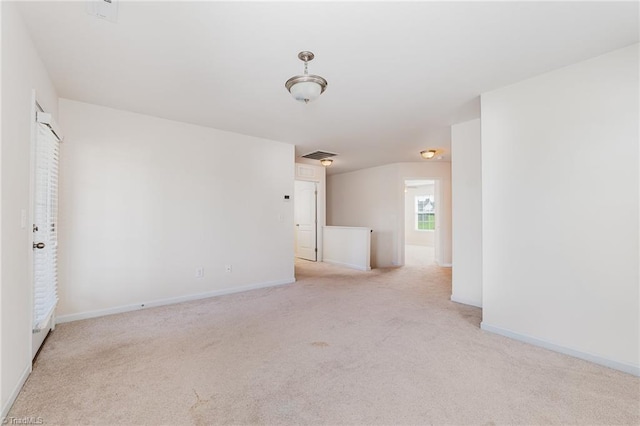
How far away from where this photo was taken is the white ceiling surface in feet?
5.97

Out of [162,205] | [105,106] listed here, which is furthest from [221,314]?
[105,106]

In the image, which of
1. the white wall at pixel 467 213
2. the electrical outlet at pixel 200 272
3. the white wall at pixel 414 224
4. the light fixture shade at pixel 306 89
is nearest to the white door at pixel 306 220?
the electrical outlet at pixel 200 272

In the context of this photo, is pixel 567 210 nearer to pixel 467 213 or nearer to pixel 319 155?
pixel 467 213

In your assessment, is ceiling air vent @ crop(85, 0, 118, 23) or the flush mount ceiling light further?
the flush mount ceiling light

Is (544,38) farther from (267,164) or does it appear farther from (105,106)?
(105,106)

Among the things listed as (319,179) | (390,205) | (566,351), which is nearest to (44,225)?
(566,351)

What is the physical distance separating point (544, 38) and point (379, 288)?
3627 millimetres

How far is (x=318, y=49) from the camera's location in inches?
86.3

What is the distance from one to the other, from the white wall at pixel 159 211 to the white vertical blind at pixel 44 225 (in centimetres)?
44

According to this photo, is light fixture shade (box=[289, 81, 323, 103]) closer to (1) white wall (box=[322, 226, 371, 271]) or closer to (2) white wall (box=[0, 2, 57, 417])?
(2) white wall (box=[0, 2, 57, 417])

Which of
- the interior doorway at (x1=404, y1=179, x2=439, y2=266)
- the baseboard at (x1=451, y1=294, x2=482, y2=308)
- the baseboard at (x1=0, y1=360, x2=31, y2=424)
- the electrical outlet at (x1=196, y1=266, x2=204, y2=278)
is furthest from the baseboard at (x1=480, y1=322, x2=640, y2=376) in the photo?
the interior doorway at (x1=404, y1=179, x2=439, y2=266)

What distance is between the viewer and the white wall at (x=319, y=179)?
658cm

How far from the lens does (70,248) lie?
320 centimetres

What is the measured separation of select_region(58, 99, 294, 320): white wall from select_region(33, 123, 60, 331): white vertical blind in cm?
44
